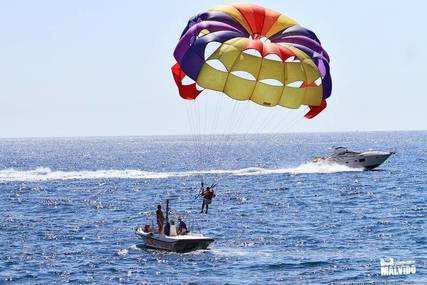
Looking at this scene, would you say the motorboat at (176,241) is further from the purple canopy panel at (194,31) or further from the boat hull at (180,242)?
the purple canopy panel at (194,31)

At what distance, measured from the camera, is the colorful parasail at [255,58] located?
128 ft

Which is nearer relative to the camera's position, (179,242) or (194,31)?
(194,31)

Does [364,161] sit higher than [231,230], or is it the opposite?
[364,161]

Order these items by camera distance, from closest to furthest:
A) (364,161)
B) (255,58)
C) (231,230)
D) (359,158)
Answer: (255,58)
(231,230)
(364,161)
(359,158)

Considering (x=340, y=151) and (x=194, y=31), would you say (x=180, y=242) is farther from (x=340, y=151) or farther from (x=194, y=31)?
(x=340, y=151)

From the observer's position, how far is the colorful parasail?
128 ft

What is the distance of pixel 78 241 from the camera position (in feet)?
176

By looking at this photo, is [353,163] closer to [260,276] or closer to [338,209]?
[338,209]

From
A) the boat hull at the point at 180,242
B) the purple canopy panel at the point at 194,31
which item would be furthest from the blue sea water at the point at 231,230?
the purple canopy panel at the point at 194,31

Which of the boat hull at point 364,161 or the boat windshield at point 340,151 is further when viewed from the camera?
the boat hull at point 364,161

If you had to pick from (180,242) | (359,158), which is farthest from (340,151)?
(180,242)

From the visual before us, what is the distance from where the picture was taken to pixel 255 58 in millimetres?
39125

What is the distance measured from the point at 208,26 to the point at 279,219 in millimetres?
27592

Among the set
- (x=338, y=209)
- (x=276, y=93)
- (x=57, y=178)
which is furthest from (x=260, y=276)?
(x=57, y=178)
